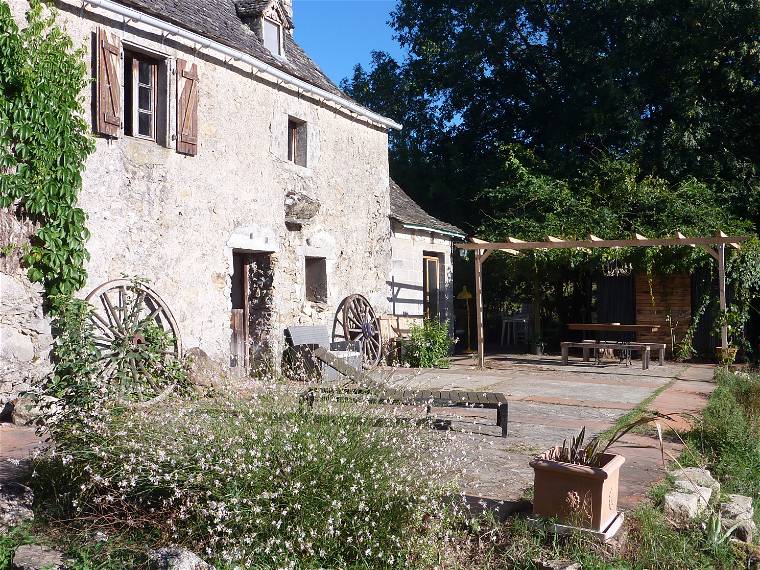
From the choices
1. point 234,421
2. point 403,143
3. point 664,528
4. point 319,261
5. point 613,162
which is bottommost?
point 664,528

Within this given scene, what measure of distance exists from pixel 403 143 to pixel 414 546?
72.7 feet

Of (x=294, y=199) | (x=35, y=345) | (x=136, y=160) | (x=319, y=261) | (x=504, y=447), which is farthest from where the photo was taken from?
(x=319, y=261)

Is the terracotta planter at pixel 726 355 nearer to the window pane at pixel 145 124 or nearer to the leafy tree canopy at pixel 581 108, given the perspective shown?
the leafy tree canopy at pixel 581 108

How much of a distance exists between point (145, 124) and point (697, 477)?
7011mm

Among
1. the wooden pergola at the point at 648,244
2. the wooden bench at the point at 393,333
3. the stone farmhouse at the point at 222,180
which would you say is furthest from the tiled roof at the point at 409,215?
the wooden bench at the point at 393,333

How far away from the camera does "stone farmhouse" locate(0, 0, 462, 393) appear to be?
311 inches

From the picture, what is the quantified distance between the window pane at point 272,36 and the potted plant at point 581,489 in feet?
30.8

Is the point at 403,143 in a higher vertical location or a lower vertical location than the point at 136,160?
higher

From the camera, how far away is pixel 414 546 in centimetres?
355

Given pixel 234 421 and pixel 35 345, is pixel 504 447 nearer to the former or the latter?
pixel 234 421

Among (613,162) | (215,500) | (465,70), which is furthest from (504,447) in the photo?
(465,70)

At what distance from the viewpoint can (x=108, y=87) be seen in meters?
7.93

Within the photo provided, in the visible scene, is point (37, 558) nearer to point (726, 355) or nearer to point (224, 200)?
point (224, 200)

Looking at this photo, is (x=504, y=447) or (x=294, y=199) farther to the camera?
(x=294, y=199)
